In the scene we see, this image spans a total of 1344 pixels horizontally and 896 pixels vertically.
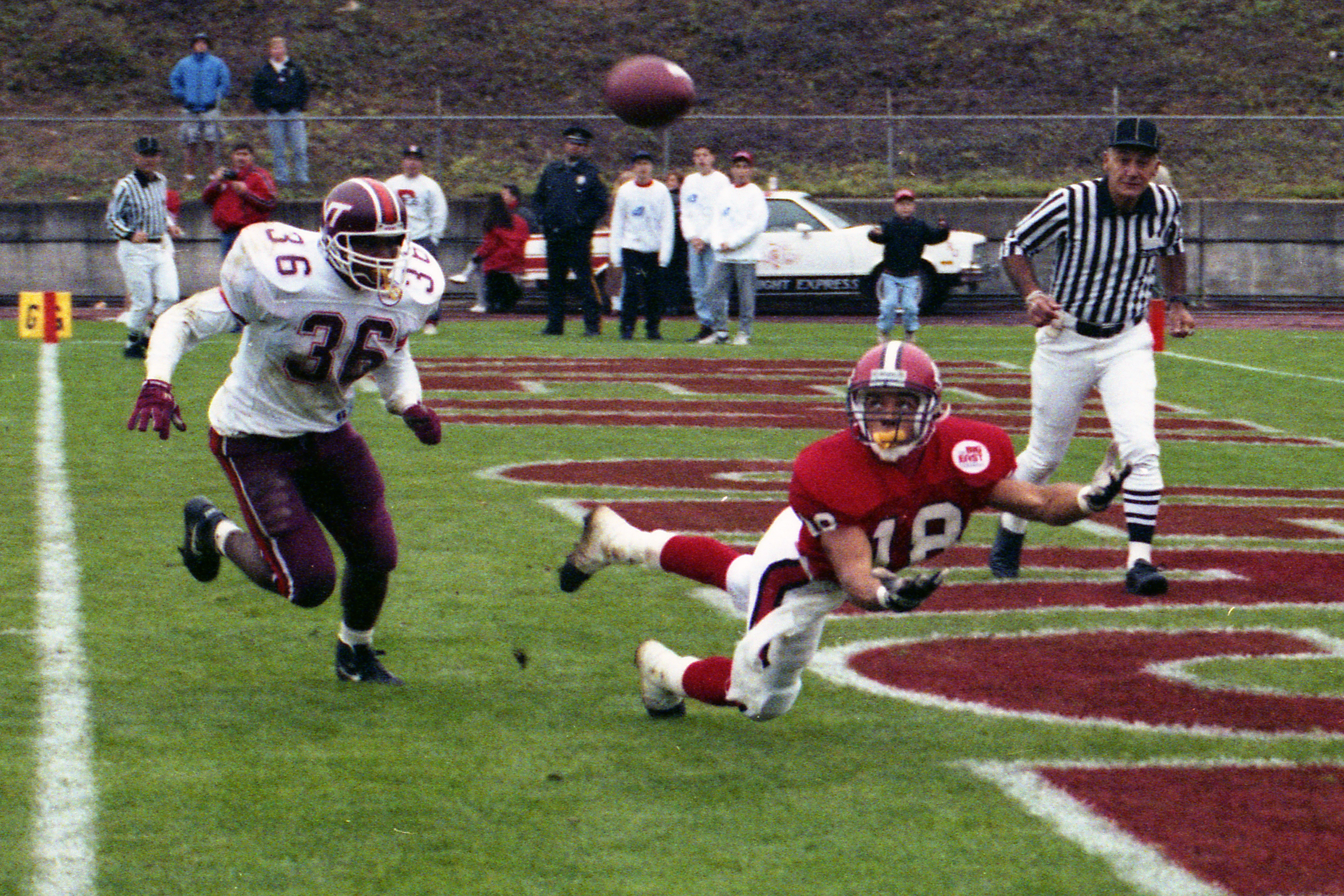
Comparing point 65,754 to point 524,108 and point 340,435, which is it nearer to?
point 340,435

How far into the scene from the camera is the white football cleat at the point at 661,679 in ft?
14.6

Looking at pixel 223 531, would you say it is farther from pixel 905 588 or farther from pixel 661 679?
pixel 905 588

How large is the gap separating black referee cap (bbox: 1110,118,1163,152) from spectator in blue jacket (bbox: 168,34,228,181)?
50.2 ft

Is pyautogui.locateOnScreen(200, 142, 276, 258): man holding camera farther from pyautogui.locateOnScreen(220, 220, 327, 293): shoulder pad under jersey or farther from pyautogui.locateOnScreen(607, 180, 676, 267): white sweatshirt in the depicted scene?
pyautogui.locateOnScreen(220, 220, 327, 293): shoulder pad under jersey

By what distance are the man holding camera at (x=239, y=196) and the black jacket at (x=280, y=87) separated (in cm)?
497

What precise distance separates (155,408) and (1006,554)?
10.2ft

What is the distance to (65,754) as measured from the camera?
4180mm

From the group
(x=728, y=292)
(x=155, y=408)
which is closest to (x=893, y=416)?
(x=155, y=408)

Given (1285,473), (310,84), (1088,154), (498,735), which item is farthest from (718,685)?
(310,84)

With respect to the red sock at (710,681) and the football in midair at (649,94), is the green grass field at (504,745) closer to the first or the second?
the red sock at (710,681)

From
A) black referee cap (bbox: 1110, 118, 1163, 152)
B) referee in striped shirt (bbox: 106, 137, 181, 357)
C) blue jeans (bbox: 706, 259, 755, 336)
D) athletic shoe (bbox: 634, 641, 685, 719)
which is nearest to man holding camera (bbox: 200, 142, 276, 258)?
referee in striped shirt (bbox: 106, 137, 181, 357)

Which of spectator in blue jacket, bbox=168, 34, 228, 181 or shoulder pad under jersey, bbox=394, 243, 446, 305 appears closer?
shoulder pad under jersey, bbox=394, 243, 446, 305

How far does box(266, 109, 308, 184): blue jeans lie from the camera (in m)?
21.1

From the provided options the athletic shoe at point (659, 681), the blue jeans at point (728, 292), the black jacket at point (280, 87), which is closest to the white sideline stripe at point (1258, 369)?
the blue jeans at point (728, 292)
